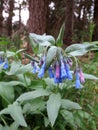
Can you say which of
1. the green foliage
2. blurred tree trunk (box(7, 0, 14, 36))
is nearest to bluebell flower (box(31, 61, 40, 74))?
the green foliage

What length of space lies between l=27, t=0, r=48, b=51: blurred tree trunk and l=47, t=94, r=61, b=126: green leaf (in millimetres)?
4701

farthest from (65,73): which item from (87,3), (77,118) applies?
(87,3)

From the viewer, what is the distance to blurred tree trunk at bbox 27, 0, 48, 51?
6.70 m

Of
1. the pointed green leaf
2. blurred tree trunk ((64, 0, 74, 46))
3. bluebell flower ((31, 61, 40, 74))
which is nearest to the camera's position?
the pointed green leaf

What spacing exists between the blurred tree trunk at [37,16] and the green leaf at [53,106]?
470 centimetres

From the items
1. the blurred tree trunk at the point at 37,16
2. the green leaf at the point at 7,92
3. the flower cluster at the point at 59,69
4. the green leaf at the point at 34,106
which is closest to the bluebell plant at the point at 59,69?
the flower cluster at the point at 59,69

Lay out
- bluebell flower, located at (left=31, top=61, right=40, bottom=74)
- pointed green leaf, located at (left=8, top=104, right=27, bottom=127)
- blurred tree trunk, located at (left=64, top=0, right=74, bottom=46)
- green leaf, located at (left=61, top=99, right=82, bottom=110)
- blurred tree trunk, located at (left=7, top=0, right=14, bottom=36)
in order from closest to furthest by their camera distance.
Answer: pointed green leaf, located at (left=8, top=104, right=27, bottom=127) → green leaf, located at (left=61, top=99, right=82, bottom=110) → bluebell flower, located at (left=31, top=61, right=40, bottom=74) → blurred tree trunk, located at (left=64, top=0, right=74, bottom=46) → blurred tree trunk, located at (left=7, top=0, right=14, bottom=36)

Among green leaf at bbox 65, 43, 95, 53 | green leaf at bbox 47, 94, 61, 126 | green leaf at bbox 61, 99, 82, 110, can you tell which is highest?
green leaf at bbox 65, 43, 95, 53

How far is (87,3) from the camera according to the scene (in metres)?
13.6

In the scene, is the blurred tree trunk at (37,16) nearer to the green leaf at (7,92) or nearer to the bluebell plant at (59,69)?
the green leaf at (7,92)

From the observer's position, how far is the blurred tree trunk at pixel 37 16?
6.70 metres

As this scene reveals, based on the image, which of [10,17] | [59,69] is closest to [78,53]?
[59,69]

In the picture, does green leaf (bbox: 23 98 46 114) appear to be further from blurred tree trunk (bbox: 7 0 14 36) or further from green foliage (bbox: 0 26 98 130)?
blurred tree trunk (bbox: 7 0 14 36)

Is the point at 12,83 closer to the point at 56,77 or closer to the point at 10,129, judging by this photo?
the point at 10,129
